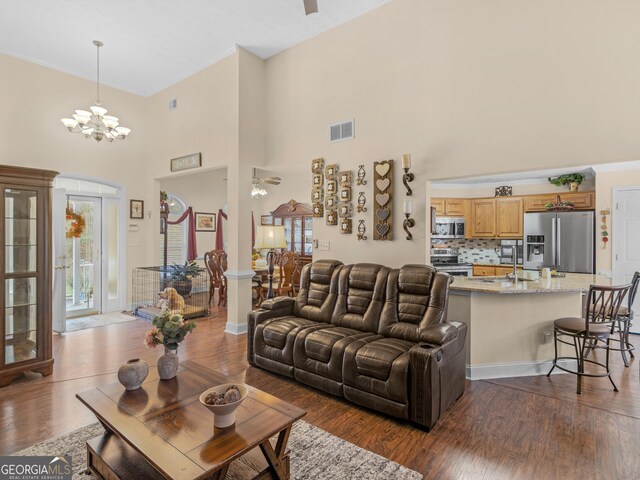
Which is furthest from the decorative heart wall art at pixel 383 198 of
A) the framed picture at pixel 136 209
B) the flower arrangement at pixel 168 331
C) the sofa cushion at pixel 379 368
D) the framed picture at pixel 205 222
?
the framed picture at pixel 205 222

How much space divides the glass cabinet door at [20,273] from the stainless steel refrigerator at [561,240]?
24.8 ft

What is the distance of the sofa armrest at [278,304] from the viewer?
402cm

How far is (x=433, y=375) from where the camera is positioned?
8.46 ft

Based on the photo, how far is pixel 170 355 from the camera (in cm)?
244

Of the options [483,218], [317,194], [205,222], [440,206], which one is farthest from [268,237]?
[483,218]

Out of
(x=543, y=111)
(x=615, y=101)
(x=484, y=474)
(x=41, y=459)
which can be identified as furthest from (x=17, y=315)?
(x=615, y=101)

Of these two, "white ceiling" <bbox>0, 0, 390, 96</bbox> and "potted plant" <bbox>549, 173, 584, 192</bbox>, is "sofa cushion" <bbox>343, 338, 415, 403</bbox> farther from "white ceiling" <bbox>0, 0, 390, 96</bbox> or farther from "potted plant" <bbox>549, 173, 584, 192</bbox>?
"potted plant" <bbox>549, 173, 584, 192</bbox>

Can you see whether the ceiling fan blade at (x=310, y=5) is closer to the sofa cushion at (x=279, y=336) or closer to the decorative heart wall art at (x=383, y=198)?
the decorative heart wall art at (x=383, y=198)

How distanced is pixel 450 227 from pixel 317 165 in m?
3.85

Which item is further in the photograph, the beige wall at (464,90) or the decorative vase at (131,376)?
the beige wall at (464,90)

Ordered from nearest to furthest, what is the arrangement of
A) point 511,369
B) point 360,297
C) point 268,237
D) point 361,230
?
point 511,369, point 360,297, point 361,230, point 268,237

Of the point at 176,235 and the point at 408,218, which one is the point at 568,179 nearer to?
the point at 408,218

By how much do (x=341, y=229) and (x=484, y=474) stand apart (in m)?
3.15

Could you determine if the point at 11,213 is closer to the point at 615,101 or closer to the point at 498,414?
the point at 498,414
